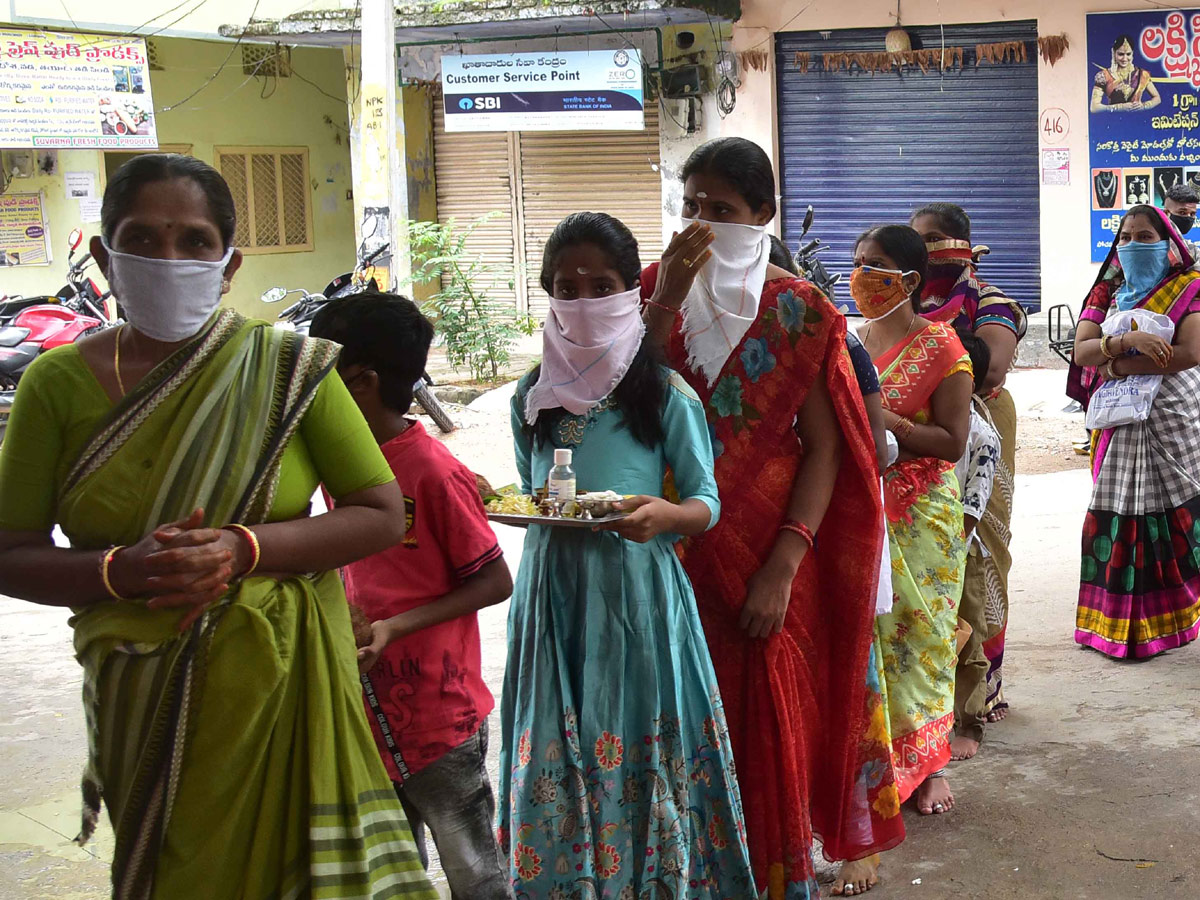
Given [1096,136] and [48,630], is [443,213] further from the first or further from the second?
[48,630]

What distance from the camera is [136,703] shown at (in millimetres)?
2020

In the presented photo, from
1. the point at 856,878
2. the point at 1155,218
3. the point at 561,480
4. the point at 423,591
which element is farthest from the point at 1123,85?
the point at 423,591

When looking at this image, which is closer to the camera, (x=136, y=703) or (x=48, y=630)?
(x=136, y=703)

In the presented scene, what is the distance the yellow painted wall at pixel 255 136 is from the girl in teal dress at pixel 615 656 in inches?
534

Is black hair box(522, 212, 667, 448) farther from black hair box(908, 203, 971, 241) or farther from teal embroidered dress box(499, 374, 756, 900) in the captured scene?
black hair box(908, 203, 971, 241)

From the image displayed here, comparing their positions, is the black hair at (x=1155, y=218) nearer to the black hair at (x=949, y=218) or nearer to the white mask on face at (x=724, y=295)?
the black hair at (x=949, y=218)

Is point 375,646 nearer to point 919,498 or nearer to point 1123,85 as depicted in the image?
point 919,498

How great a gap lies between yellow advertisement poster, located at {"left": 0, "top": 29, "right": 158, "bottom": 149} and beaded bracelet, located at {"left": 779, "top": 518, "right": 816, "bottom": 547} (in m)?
11.9

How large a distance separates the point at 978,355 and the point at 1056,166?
27.2ft

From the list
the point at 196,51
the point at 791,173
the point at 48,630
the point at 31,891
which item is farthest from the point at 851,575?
the point at 196,51

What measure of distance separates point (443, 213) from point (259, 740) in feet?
48.5

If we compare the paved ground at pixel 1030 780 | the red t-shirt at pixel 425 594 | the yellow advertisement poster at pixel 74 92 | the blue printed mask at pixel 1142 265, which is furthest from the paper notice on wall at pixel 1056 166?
the red t-shirt at pixel 425 594

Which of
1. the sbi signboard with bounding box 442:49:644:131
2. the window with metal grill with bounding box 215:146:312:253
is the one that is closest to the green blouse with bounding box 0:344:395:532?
the sbi signboard with bounding box 442:49:644:131

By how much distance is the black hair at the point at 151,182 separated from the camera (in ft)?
6.79
